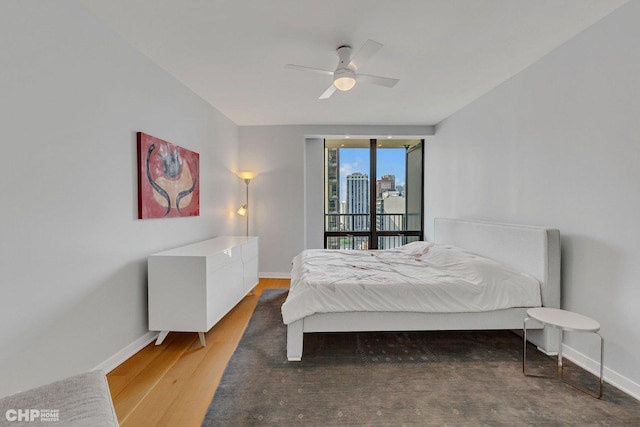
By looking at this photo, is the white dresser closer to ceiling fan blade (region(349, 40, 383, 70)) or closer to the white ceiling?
the white ceiling

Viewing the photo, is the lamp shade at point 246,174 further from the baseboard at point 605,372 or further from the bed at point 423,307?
the baseboard at point 605,372

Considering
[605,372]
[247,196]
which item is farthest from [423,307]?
[247,196]

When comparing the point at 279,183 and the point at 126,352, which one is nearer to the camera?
the point at 126,352

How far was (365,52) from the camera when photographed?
6.63 feet

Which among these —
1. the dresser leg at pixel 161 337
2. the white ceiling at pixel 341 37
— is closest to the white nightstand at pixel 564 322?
the white ceiling at pixel 341 37

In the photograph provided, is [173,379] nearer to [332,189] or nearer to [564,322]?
[564,322]

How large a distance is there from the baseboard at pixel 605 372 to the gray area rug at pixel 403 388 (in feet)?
0.20

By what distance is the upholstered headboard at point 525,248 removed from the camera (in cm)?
217

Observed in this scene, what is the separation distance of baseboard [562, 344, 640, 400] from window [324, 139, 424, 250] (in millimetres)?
2968

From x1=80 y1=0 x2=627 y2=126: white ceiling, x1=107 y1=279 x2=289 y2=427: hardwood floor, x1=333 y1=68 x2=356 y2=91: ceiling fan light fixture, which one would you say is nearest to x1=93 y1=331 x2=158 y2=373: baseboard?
x1=107 y1=279 x2=289 y2=427: hardwood floor

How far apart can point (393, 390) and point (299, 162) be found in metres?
3.53

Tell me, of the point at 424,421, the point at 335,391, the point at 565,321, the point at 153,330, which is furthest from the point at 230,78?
the point at 565,321

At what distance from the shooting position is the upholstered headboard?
2.17 meters

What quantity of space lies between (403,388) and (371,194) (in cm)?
359
